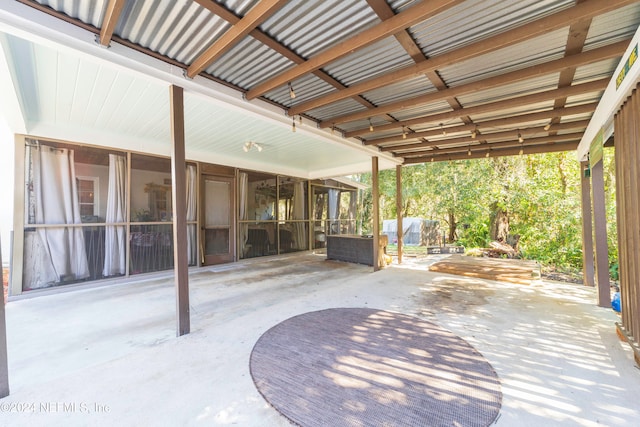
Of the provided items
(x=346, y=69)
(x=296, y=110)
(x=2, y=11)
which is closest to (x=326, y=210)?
(x=296, y=110)

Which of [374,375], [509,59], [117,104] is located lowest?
[374,375]

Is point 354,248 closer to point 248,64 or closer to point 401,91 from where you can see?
point 401,91

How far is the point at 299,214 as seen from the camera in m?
9.07

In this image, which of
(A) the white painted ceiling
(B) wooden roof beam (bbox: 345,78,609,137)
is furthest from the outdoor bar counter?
(B) wooden roof beam (bbox: 345,78,609,137)

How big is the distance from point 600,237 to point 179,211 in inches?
225

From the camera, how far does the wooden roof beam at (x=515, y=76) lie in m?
2.35

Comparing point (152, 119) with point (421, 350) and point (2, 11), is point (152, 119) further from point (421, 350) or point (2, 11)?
point (421, 350)

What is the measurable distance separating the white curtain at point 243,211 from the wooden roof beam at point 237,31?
468cm

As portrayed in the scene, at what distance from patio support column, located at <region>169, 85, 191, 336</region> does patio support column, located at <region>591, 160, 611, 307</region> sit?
554cm

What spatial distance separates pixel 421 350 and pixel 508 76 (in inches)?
124

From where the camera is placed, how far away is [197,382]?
2.05 meters

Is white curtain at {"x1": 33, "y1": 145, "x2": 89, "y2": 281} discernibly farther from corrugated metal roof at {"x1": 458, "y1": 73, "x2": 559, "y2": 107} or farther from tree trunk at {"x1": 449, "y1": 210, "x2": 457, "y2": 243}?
tree trunk at {"x1": 449, "y1": 210, "x2": 457, "y2": 243}

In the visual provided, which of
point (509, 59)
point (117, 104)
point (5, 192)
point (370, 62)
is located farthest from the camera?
point (5, 192)

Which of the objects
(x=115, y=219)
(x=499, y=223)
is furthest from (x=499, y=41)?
(x=499, y=223)
